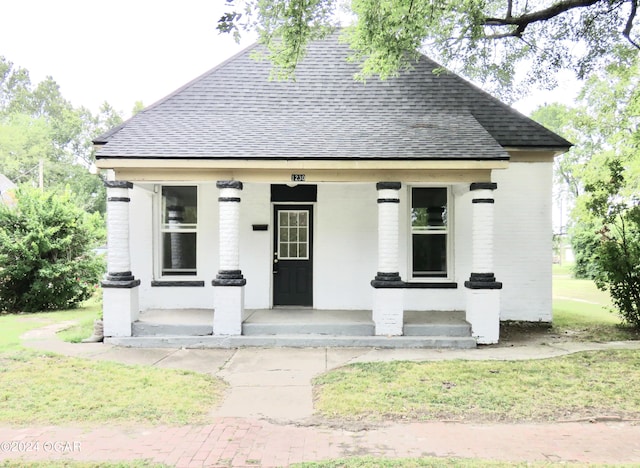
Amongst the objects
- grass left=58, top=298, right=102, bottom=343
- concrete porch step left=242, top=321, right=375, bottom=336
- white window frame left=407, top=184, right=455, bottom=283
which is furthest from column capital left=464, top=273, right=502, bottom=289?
grass left=58, top=298, right=102, bottom=343

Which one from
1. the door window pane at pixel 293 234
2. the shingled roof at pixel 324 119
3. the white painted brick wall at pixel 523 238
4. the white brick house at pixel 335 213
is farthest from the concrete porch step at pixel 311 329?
the white painted brick wall at pixel 523 238

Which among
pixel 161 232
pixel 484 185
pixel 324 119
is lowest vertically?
pixel 161 232

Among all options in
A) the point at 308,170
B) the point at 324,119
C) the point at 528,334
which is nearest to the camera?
the point at 308,170

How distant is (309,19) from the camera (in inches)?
296

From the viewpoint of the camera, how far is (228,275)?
8.10m

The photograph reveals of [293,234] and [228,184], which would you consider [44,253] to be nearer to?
[228,184]

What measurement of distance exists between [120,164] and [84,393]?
4164 millimetres

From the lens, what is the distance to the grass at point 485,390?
4.80m

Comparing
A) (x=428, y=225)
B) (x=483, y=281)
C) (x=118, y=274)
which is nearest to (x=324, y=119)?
(x=428, y=225)

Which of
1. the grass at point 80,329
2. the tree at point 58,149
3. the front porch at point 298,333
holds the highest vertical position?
the tree at point 58,149

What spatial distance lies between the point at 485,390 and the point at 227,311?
4604 mm

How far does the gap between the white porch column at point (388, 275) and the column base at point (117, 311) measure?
15.1 ft

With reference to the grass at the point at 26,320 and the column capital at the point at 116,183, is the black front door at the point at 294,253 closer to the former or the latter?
the column capital at the point at 116,183

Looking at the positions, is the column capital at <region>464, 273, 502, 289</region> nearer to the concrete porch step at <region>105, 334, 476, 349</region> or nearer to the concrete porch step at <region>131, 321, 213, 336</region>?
the concrete porch step at <region>105, 334, 476, 349</region>
